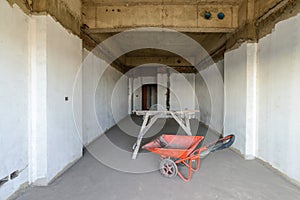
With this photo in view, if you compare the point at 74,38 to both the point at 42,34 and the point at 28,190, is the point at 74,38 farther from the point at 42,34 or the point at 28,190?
the point at 28,190

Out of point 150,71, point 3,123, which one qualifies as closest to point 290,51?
point 3,123

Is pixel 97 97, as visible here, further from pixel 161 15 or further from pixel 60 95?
pixel 161 15

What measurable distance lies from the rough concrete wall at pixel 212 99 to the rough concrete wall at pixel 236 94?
1154 mm

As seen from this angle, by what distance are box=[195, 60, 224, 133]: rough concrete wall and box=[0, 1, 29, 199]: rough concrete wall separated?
4.76 meters

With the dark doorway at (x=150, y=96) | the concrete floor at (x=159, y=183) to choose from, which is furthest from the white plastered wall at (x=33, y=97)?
the dark doorway at (x=150, y=96)

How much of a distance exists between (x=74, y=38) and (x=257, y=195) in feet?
11.5

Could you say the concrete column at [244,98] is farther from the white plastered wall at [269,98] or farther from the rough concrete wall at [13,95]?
the rough concrete wall at [13,95]

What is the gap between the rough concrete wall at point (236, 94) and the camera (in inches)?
148

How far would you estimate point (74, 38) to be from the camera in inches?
133

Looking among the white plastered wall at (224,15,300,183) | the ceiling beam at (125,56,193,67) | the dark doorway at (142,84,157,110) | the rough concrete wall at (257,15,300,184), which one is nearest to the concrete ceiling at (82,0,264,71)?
the white plastered wall at (224,15,300,183)

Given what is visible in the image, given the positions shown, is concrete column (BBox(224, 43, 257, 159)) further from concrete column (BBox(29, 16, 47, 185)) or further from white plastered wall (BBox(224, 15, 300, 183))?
concrete column (BBox(29, 16, 47, 185))

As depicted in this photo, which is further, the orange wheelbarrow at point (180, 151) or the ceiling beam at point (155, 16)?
the ceiling beam at point (155, 16)

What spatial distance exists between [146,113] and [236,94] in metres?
1.89

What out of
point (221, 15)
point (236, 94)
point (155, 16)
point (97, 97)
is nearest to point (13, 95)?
point (155, 16)
